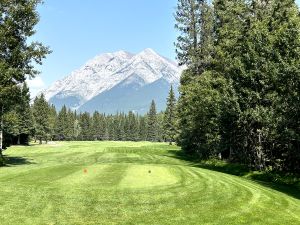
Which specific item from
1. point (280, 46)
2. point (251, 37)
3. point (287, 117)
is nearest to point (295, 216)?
point (287, 117)

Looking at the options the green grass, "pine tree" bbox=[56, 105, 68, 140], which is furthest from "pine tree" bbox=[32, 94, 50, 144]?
the green grass

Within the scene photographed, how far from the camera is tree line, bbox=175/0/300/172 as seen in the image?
2605cm

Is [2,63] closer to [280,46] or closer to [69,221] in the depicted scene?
[280,46]

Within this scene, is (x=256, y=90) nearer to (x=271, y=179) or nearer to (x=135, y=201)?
(x=271, y=179)

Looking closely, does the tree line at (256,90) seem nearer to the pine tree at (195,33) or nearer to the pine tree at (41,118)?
the pine tree at (195,33)

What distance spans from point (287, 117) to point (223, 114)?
9.55 m

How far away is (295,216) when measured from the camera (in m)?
15.8

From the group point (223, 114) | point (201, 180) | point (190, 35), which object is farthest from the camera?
point (190, 35)

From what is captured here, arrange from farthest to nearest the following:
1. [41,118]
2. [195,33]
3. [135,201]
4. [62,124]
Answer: [62,124] < [41,118] < [195,33] < [135,201]

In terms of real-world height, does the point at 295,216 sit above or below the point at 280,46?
below

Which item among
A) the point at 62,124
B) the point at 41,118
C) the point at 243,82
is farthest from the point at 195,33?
the point at 62,124

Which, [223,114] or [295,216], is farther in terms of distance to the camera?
[223,114]

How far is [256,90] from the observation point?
32500 millimetres

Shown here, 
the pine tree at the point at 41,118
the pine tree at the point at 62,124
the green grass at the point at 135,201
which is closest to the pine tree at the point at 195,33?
the green grass at the point at 135,201
